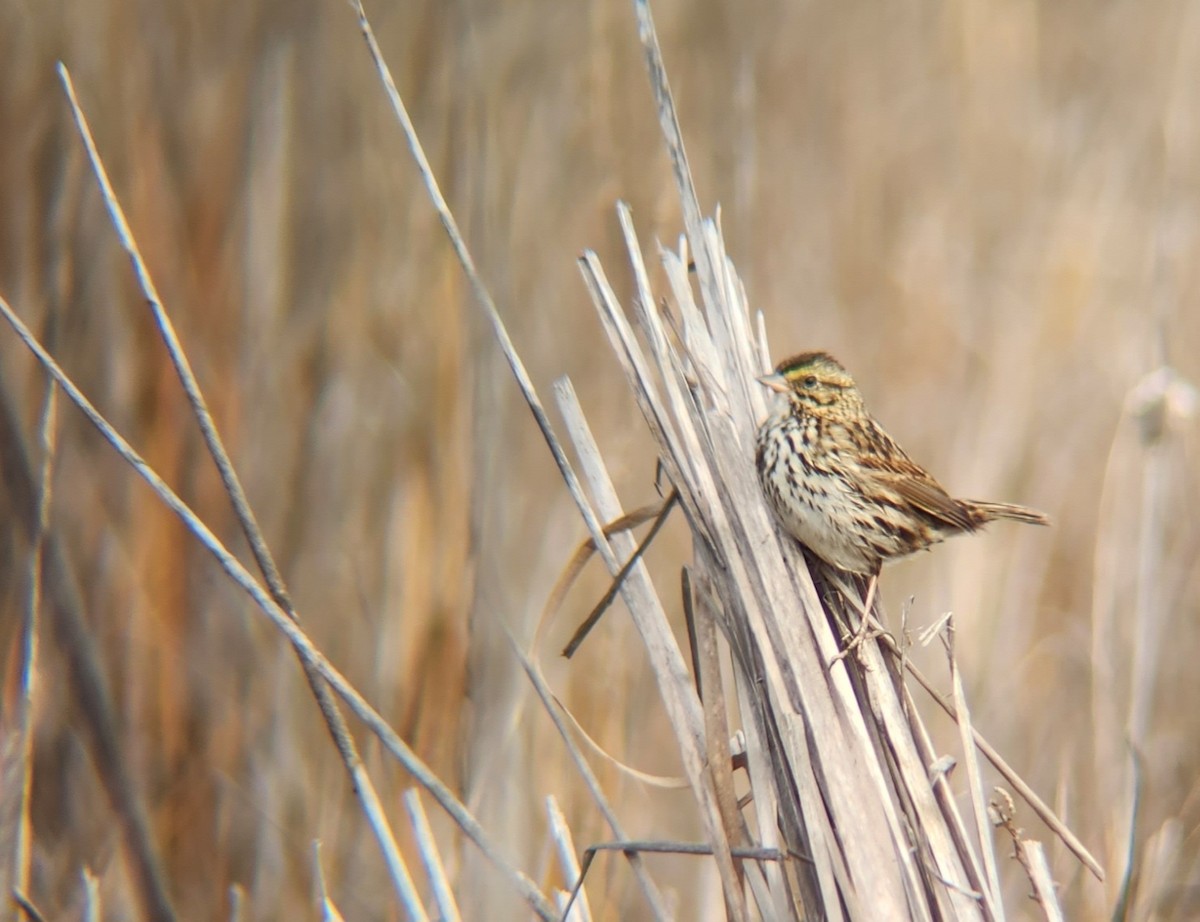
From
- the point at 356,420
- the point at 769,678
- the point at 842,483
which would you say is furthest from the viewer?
the point at 356,420

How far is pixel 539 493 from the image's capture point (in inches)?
134

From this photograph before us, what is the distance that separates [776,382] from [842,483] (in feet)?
1.09

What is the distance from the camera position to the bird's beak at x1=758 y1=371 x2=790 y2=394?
82.1 inches

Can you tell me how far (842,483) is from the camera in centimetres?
238

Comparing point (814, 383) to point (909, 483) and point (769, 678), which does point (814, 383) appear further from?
point (769, 678)

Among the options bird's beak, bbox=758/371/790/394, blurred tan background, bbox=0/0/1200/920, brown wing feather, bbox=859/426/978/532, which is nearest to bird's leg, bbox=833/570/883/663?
bird's beak, bbox=758/371/790/394

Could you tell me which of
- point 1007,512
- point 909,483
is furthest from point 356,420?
point 1007,512

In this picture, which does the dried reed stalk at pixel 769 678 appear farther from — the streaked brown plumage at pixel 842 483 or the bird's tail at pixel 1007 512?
the bird's tail at pixel 1007 512

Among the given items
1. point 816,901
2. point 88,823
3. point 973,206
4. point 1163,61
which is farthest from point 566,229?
point 1163,61

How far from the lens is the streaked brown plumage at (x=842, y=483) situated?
197cm

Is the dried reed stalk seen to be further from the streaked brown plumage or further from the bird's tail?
the bird's tail

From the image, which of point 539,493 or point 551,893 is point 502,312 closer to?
point 539,493

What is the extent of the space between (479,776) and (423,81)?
4.82 feet

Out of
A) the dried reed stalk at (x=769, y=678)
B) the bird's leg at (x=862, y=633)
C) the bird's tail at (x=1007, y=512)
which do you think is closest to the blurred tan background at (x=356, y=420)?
the bird's tail at (x=1007, y=512)
